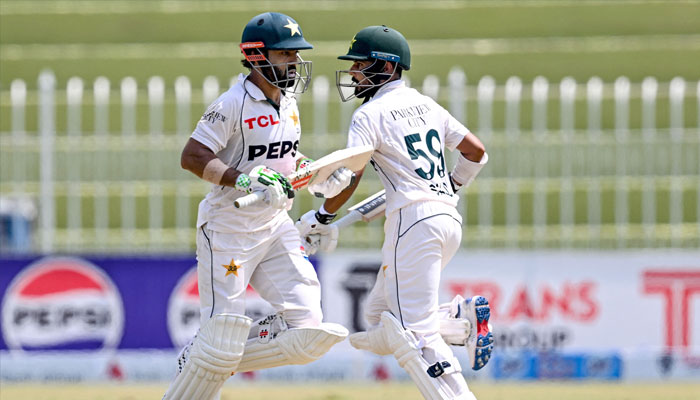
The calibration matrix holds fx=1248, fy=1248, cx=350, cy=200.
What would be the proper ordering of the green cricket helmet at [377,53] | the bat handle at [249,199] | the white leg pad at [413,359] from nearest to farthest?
the bat handle at [249,199], the white leg pad at [413,359], the green cricket helmet at [377,53]

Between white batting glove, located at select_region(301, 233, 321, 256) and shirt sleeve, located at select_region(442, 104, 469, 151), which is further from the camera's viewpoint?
white batting glove, located at select_region(301, 233, 321, 256)

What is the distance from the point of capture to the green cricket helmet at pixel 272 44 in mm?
6414

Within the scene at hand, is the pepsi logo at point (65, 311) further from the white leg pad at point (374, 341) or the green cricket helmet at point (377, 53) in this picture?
the green cricket helmet at point (377, 53)

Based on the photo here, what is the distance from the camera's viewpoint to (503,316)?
10828 mm

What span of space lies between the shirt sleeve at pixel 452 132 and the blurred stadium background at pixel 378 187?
3.09 m

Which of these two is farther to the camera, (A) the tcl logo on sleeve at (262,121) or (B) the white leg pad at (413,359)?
(A) the tcl logo on sleeve at (262,121)

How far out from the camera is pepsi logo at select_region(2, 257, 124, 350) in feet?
35.7

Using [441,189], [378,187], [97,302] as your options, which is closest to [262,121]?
[441,189]

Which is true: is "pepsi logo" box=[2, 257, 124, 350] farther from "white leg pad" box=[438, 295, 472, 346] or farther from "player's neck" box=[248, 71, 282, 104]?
"white leg pad" box=[438, 295, 472, 346]

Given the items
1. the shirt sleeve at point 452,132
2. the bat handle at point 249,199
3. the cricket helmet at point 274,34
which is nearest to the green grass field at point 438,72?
the shirt sleeve at point 452,132

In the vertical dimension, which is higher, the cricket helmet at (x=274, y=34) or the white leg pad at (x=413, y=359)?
the cricket helmet at (x=274, y=34)

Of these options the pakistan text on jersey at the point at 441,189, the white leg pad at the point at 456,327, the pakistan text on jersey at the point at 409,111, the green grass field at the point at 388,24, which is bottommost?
the white leg pad at the point at 456,327

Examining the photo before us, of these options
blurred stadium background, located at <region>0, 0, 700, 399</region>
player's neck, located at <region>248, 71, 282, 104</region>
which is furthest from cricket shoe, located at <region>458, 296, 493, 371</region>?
blurred stadium background, located at <region>0, 0, 700, 399</region>

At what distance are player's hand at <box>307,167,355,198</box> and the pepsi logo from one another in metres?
5.11
